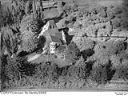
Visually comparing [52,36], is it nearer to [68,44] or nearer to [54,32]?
[54,32]

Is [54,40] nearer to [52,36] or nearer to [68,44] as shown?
[52,36]

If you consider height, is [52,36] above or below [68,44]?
above

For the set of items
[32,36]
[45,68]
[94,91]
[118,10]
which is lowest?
[94,91]

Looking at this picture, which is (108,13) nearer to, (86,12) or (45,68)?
(86,12)

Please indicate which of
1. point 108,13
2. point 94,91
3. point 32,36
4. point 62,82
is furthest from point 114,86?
point 32,36

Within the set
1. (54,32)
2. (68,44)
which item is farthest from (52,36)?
(68,44)

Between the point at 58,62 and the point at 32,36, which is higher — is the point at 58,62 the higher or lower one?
the lower one

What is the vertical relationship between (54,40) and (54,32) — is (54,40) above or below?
below
